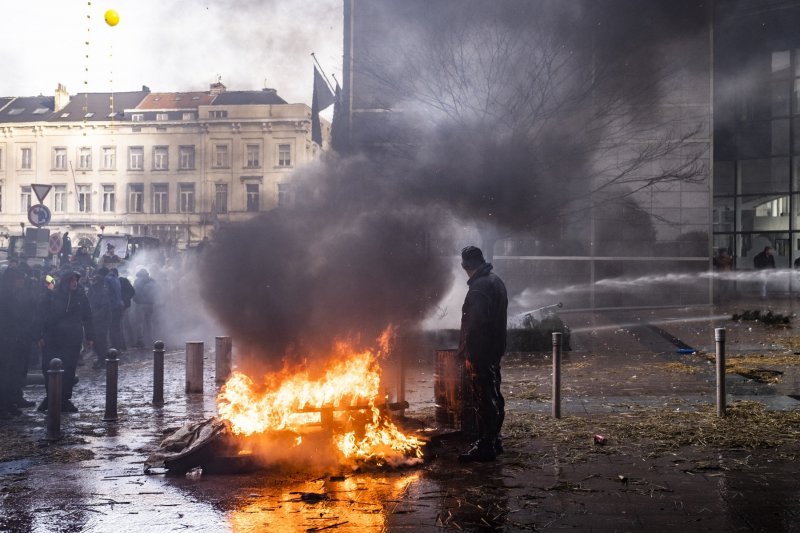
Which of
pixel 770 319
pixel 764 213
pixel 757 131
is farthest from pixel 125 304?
pixel 757 131

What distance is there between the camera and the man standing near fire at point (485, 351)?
6.95 metres

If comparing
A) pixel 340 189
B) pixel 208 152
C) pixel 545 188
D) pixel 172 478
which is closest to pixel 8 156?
pixel 208 152

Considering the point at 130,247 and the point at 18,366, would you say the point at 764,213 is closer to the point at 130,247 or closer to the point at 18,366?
the point at 130,247

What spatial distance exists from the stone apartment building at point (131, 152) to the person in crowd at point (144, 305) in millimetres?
2220

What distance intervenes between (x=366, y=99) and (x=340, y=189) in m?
8.39

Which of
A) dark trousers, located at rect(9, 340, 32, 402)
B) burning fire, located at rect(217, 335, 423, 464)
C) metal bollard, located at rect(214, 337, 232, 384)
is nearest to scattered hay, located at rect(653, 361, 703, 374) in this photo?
burning fire, located at rect(217, 335, 423, 464)

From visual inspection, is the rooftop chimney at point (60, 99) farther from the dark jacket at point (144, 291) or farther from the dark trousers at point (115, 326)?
the dark trousers at point (115, 326)

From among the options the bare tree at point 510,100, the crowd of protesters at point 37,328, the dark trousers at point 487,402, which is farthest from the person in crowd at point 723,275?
the crowd of protesters at point 37,328

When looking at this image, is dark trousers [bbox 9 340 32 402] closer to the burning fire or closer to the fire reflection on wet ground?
the burning fire

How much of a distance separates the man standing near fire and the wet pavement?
26 cm

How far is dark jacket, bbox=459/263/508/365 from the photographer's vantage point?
7102 millimetres

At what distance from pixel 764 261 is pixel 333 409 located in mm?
22643

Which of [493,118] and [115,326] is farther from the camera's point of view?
[493,118]

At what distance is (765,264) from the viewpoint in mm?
26047
